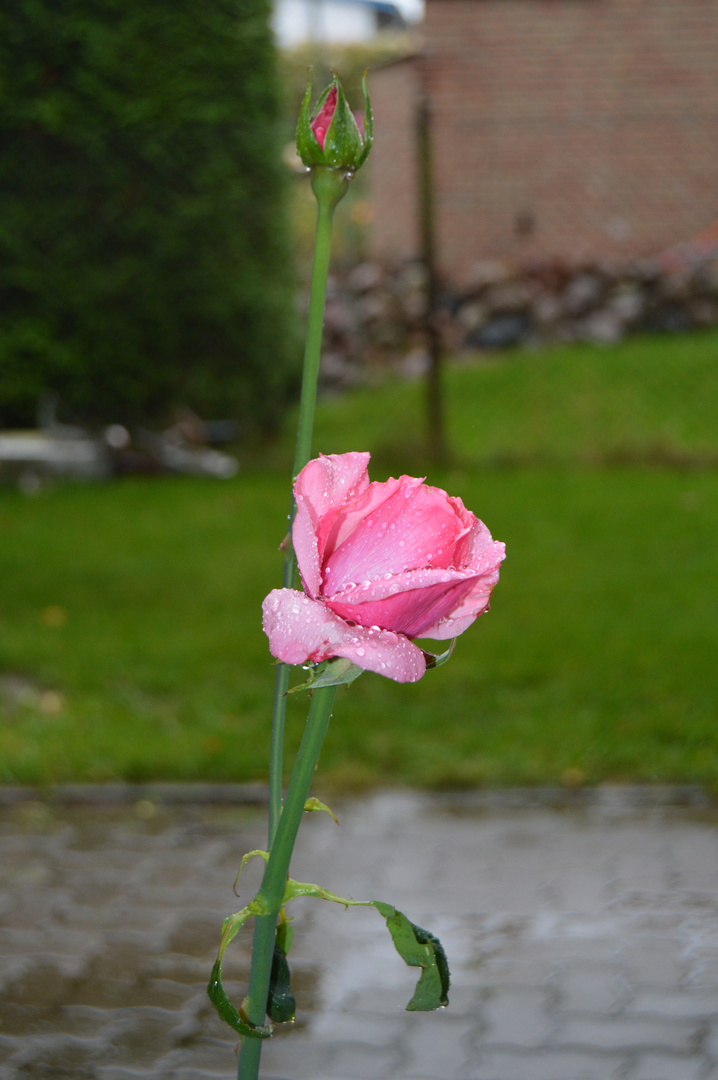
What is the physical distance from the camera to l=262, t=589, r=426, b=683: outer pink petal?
0.92m

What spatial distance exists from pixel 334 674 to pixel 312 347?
295 millimetres

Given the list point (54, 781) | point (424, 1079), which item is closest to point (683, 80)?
point (54, 781)

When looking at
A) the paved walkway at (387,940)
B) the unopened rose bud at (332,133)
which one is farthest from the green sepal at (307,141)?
the paved walkway at (387,940)

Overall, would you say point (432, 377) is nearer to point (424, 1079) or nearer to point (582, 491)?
point (582, 491)

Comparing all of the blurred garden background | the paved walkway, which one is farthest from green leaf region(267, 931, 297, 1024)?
the blurred garden background

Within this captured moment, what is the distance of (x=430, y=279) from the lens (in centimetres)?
841

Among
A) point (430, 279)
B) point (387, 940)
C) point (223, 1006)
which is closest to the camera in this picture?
point (223, 1006)

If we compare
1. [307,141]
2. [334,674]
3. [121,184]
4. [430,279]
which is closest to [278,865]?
[334,674]

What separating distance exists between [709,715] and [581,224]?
30.3 ft

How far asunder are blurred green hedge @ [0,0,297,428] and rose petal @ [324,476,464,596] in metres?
8.50

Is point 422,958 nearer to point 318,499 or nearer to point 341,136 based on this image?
point 318,499

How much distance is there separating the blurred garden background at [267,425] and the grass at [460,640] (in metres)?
0.02

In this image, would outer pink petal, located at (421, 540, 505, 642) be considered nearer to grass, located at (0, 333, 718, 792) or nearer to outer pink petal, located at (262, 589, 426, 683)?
outer pink petal, located at (262, 589, 426, 683)

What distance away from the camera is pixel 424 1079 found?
2.18 metres
